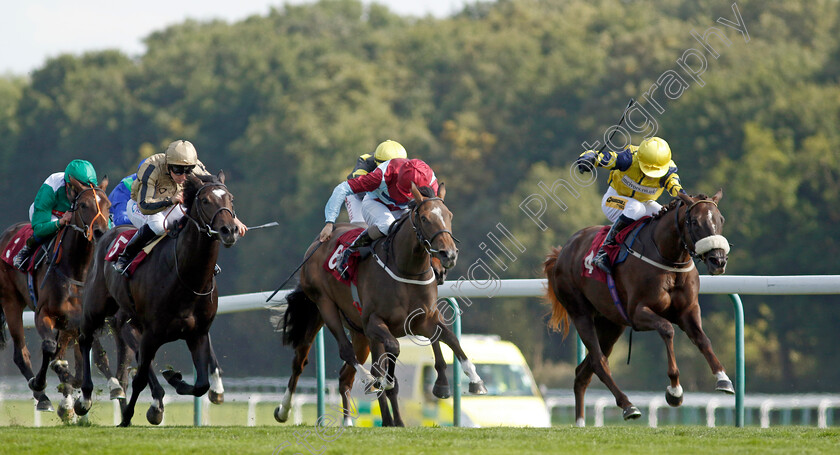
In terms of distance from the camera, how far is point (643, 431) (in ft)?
24.1

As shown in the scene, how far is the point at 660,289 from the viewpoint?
812cm

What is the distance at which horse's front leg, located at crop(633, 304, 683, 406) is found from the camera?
7754 millimetres

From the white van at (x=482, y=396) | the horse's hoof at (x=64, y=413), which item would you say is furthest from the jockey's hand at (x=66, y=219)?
the white van at (x=482, y=396)

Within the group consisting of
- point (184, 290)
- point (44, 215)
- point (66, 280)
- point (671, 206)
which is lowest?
point (184, 290)

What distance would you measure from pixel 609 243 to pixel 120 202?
4292mm

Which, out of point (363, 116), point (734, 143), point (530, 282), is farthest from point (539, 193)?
point (530, 282)

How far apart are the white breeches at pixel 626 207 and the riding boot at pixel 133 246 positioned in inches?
129

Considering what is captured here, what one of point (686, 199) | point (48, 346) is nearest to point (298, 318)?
point (48, 346)

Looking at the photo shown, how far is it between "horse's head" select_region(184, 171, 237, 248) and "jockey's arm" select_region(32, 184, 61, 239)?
2199mm

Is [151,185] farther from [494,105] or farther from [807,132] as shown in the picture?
[494,105]

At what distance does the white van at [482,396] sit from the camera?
12273 millimetres

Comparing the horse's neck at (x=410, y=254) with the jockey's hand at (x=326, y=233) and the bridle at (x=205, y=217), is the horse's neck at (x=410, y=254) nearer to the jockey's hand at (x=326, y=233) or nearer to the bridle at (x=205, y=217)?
the bridle at (x=205, y=217)

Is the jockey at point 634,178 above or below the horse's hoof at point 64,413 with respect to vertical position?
above

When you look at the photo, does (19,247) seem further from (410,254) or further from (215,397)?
(410,254)
